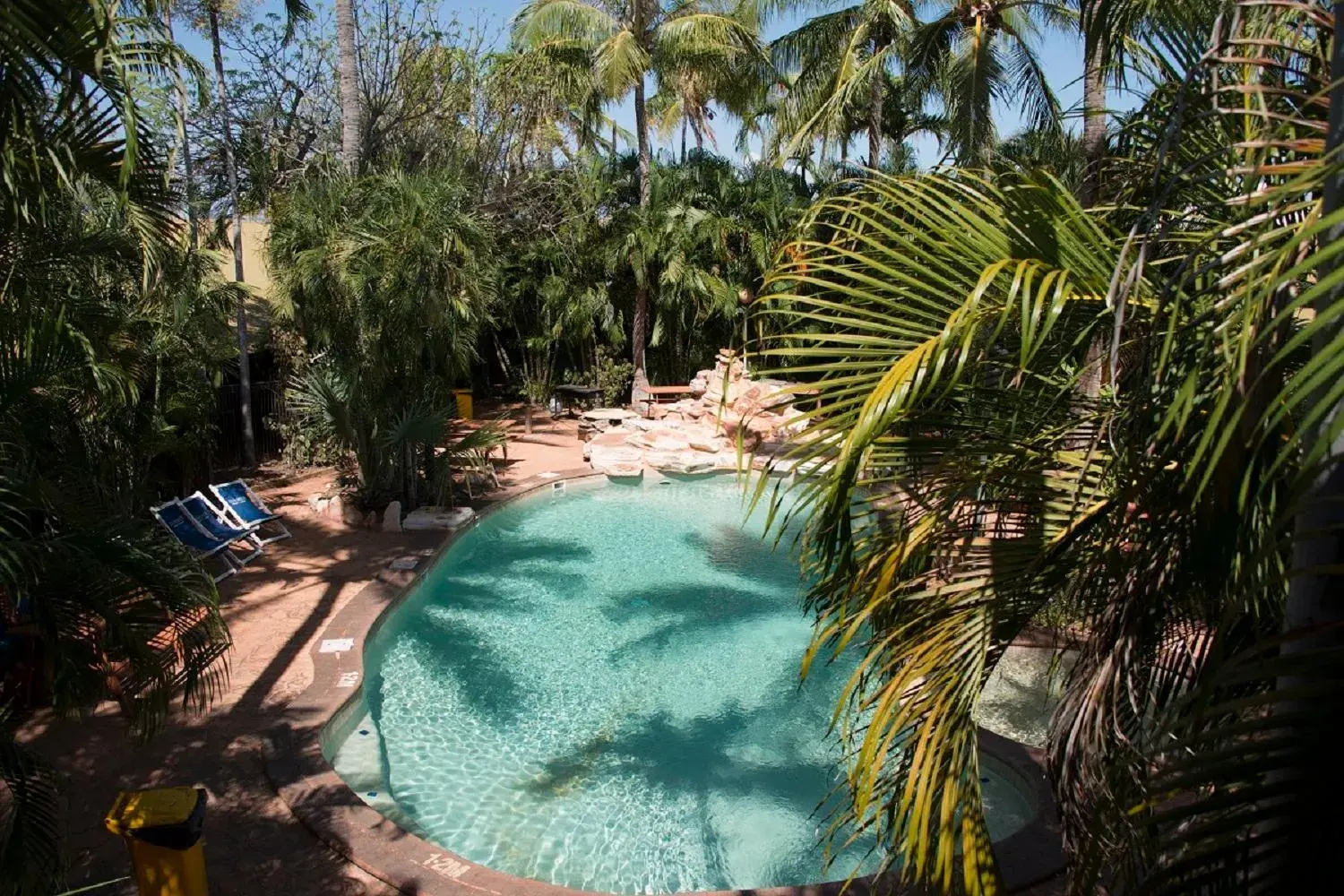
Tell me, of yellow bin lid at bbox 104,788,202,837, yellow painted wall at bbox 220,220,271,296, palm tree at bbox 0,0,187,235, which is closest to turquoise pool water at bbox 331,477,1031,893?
yellow bin lid at bbox 104,788,202,837

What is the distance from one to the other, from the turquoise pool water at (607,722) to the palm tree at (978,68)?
230 inches

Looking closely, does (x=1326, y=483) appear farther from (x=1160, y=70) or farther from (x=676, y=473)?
(x=676, y=473)

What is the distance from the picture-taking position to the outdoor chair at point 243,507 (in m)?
9.89

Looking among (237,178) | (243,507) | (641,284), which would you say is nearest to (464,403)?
(641,284)

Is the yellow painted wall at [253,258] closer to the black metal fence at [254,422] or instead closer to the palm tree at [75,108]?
the black metal fence at [254,422]

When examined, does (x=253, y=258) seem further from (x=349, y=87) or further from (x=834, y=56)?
(x=834, y=56)

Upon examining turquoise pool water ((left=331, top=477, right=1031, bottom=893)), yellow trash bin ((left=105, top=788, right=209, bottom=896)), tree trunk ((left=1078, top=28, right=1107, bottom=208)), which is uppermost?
tree trunk ((left=1078, top=28, right=1107, bottom=208))

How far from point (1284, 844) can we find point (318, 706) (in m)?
6.30

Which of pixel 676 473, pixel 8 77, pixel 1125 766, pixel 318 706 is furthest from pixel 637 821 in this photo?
pixel 676 473

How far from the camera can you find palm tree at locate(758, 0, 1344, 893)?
1603mm

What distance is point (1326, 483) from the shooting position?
1.39 metres

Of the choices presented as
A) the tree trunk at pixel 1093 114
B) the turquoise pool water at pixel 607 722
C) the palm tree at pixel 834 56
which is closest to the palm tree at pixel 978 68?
the palm tree at pixel 834 56

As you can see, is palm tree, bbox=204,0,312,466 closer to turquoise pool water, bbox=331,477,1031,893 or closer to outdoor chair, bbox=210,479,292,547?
outdoor chair, bbox=210,479,292,547

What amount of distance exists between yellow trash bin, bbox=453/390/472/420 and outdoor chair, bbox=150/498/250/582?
947 centimetres
